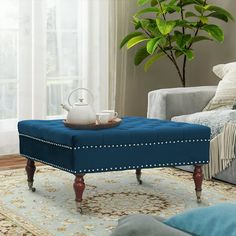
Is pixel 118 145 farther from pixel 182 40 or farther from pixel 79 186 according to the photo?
pixel 182 40

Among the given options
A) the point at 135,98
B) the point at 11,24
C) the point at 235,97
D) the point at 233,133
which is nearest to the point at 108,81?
the point at 135,98

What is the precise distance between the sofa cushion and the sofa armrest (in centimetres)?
317

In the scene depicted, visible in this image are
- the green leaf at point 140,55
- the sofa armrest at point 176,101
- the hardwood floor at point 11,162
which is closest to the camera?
the sofa armrest at point 176,101

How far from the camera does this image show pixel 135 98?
6.19 meters

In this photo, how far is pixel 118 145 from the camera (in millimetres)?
3494

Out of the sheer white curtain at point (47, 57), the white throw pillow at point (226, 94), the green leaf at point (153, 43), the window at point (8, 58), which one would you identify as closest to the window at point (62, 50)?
the sheer white curtain at point (47, 57)

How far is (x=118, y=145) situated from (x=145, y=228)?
82.0 inches

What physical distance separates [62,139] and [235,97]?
165 centimetres

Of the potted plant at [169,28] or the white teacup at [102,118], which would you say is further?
the potted plant at [169,28]

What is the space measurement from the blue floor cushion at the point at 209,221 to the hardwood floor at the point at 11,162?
3.42 metres

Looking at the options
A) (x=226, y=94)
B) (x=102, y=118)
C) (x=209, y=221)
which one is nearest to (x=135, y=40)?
(x=226, y=94)

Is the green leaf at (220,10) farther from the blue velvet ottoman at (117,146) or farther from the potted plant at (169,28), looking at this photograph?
the blue velvet ottoman at (117,146)

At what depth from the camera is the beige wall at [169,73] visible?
5980mm

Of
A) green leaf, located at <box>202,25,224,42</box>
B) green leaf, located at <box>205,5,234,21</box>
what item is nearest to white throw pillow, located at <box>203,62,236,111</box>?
green leaf, located at <box>202,25,224,42</box>
